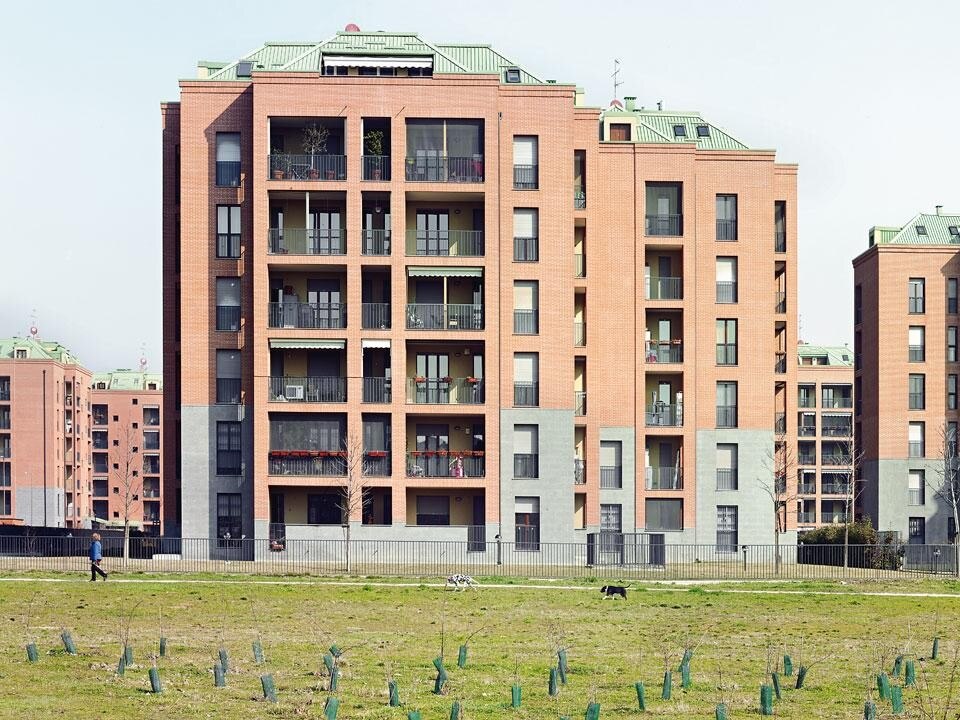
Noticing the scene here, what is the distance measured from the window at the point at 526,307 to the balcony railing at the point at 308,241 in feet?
28.1

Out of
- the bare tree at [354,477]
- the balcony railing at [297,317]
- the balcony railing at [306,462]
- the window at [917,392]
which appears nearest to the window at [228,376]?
the balcony railing at [297,317]

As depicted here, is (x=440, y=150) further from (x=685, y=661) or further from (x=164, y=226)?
(x=685, y=661)

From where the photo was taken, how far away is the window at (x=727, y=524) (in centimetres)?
6944

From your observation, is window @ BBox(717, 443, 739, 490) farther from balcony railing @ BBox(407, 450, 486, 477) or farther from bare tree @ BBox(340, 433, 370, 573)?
bare tree @ BBox(340, 433, 370, 573)

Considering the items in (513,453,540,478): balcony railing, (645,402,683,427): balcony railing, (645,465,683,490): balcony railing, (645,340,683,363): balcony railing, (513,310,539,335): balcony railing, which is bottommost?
(645,465,683,490): balcony railing

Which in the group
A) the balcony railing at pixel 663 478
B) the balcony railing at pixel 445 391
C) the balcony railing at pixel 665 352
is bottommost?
the balcony railing at pixel 663 478

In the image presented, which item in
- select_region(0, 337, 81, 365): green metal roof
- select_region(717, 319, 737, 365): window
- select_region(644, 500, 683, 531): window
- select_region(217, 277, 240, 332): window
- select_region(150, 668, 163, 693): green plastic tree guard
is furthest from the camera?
select_region(0, 337, 81, 365): green metal roof

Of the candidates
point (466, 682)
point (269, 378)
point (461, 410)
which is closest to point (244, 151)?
point (269, 378)

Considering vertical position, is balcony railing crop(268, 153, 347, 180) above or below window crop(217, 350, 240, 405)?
above

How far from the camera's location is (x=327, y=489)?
6328 centimetres

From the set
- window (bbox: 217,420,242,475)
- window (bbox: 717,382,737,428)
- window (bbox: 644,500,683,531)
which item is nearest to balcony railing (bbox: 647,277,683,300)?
window (bbox: 717,382,737,428)

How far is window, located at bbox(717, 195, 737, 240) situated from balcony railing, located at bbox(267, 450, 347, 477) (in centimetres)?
2388

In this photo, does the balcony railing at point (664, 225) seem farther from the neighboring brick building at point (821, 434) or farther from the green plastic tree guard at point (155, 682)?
the neighboring brick building at point (821, 434)

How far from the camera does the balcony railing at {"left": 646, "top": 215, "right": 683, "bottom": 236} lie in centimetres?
6988
